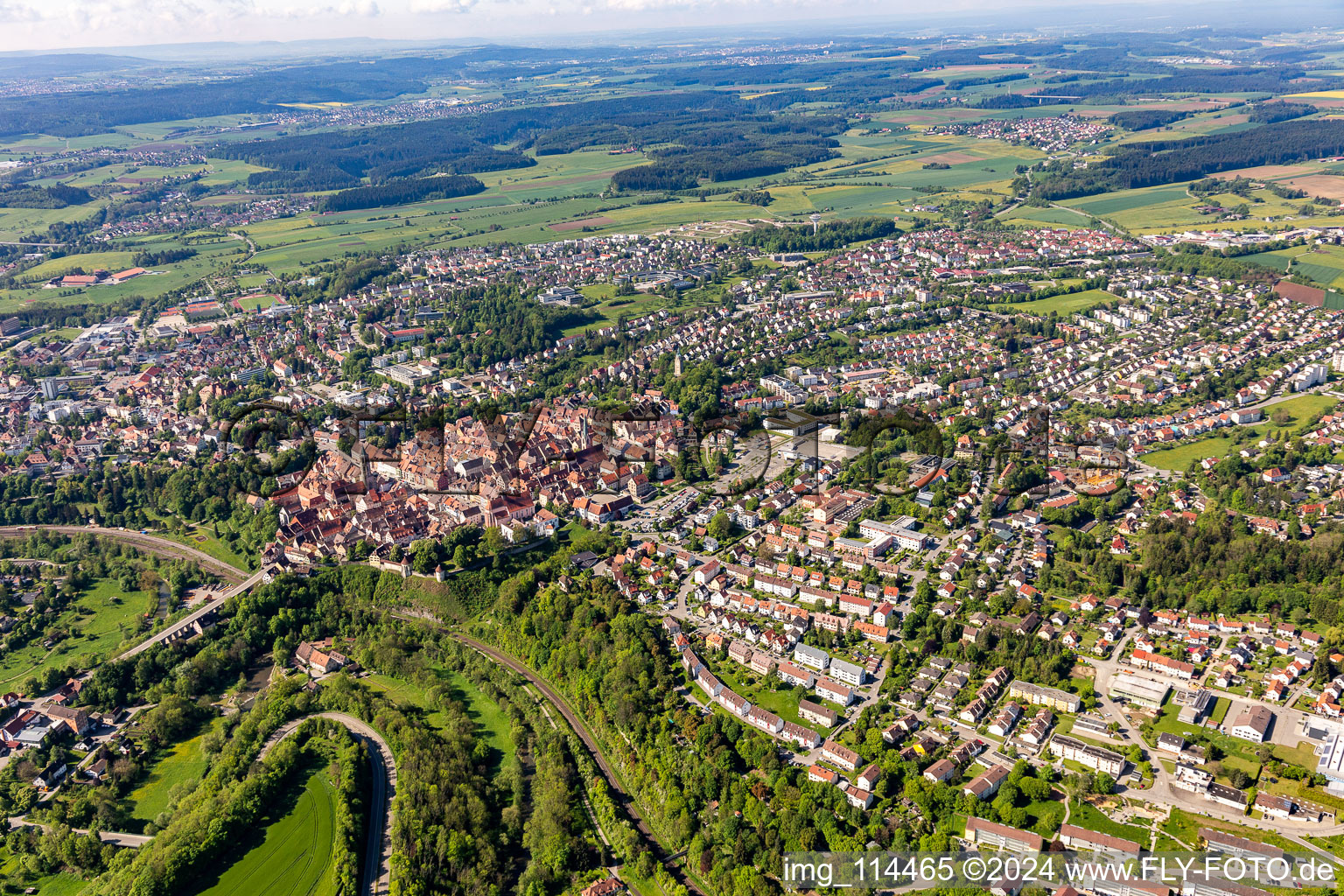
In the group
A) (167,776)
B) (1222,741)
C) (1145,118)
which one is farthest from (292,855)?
(1145,118)

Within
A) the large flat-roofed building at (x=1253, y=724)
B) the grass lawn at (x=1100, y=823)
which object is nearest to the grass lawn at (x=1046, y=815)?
the grass lawn at (x=1100, y=823)

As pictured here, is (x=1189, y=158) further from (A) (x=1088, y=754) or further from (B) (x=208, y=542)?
(B) (x=208, y=542)

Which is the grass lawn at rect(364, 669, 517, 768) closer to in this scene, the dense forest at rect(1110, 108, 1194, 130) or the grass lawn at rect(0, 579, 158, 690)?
the grass lawn at rect(0, 579, 158, 690)

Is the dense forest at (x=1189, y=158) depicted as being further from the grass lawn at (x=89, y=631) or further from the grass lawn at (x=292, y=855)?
the grass lawn at (x=292, y=855)

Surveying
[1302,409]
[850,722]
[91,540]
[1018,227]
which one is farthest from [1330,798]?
[1018,227]

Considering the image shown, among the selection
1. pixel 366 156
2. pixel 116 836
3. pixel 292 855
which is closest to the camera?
pixel 292 855
